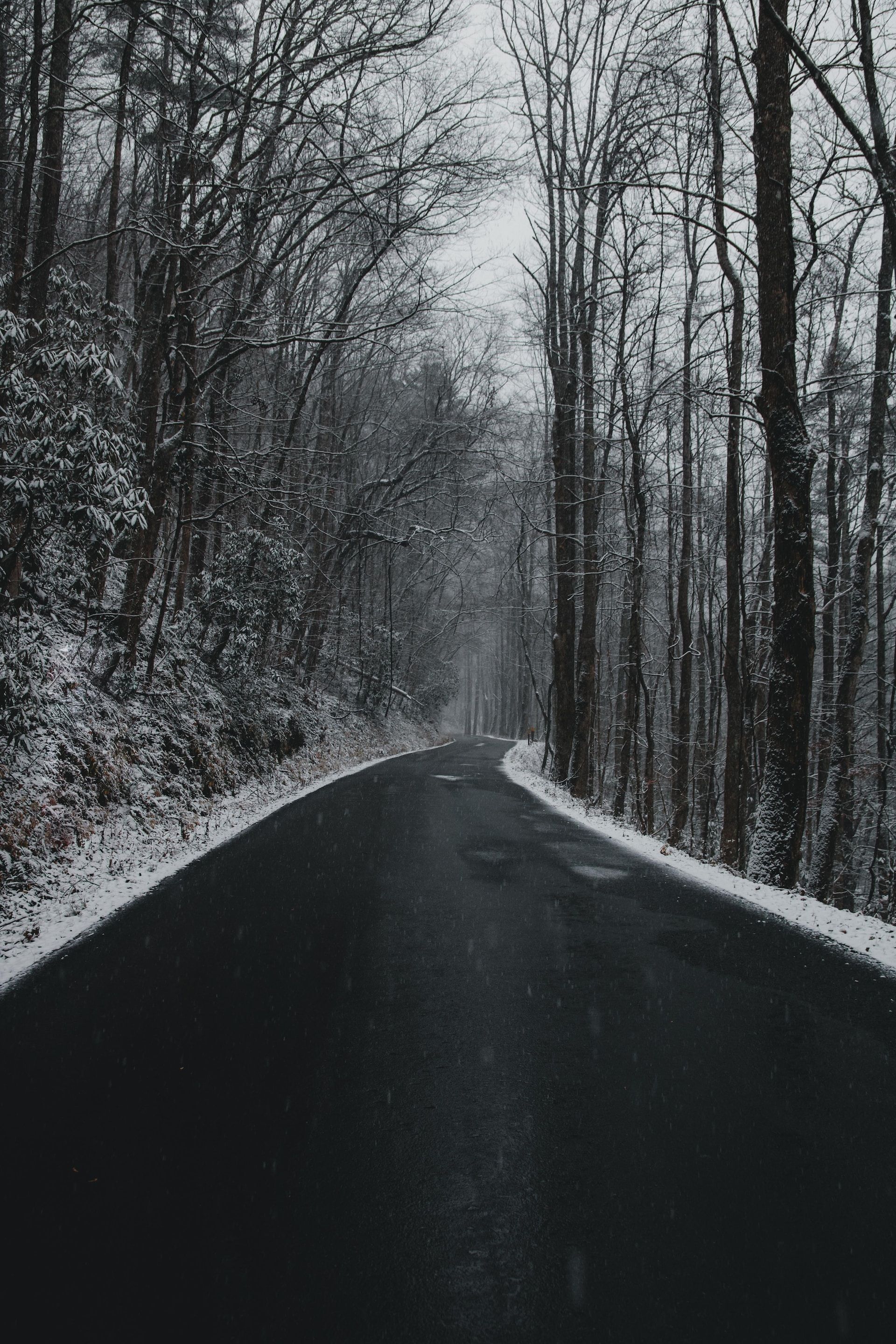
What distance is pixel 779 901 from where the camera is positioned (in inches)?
246

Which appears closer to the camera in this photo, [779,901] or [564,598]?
[779,901]

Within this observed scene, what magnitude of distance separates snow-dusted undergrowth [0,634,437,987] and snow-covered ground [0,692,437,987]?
0.01 m

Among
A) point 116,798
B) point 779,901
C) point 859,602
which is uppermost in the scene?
point 859,602

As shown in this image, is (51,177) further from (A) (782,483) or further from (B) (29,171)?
(A) (782,483)

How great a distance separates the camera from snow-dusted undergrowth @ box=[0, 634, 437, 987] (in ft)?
18.6

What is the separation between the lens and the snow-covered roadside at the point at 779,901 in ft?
16.3

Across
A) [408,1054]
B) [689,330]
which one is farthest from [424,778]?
[408,1054]

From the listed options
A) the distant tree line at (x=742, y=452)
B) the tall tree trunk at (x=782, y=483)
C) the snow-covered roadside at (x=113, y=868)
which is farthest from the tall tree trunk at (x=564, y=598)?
the tall tree trunk at (x=782, y=483)

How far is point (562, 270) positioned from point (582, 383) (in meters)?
4.41

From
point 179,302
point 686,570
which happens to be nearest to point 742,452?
point 686,570

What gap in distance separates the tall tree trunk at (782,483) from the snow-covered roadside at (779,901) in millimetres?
753

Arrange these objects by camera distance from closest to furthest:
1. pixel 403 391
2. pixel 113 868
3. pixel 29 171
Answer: pixel 113 868 < pixel 29 171 < pixel 403 391

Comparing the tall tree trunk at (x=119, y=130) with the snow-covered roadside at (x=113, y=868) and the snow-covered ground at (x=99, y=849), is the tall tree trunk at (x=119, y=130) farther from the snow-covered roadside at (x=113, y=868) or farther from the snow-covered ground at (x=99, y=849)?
the snow-covered roadside at (x=113, y=868)

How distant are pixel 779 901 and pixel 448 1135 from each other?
14.8 ft
